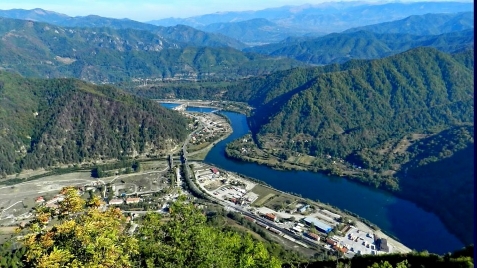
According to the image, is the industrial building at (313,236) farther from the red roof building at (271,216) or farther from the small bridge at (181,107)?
the small bridge at (181,107)

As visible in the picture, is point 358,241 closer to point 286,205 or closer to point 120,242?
point 286,205

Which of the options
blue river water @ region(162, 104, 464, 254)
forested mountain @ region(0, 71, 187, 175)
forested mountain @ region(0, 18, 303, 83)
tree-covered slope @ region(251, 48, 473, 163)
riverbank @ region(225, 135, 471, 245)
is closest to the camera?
Result: blue river water @ region(162, 104, 464, 254)

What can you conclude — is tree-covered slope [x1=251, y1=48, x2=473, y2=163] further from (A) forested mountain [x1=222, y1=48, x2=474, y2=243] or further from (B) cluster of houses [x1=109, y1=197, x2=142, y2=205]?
(B) cluster of houses [x1=109, y1=197, x2=142, y2=205]

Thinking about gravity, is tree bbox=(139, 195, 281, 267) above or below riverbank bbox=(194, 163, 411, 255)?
above

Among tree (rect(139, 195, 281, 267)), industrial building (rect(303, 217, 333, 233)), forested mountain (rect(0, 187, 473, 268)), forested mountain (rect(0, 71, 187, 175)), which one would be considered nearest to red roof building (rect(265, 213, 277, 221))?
industrial building (rect(303, 217, 333, 233))

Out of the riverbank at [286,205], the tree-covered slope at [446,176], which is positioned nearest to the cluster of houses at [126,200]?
the riverbank at [286,205]

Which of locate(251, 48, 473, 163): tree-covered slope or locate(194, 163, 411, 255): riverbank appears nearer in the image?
locate(194, 163, 411, 255): riverbank
